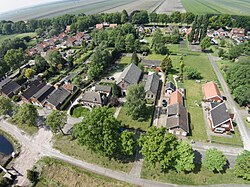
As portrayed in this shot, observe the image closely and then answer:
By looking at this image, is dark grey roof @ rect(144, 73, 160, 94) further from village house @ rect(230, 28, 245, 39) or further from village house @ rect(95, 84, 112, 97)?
village house @ rect(230, 28, 245, 39)

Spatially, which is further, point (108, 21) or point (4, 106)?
point (108, 21)

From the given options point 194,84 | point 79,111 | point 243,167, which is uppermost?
point 243,167

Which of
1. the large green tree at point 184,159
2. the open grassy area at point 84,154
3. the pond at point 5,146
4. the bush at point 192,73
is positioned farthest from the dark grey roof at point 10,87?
the bush at point 192,73

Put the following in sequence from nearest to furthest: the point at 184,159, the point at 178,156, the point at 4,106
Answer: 1. the point at 184,159
2. the point at 178,156
3. the point at 4,106

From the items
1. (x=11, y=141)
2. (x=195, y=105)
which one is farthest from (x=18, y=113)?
Result: (x=195, y=105)

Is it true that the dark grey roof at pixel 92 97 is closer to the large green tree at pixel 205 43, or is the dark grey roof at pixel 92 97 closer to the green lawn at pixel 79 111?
the green lawn at pixel 79 111

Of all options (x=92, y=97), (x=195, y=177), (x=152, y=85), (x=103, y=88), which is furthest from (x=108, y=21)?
(x=195, y=177)

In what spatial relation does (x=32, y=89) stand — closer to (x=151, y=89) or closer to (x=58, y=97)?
(x=58, y=97)
